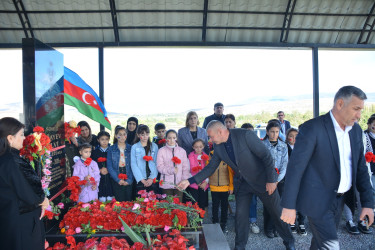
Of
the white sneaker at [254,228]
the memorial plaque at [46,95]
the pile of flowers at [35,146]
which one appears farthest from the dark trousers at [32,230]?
the white sneaker at [254,228]

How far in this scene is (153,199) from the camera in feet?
12.4

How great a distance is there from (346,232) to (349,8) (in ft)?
18.5

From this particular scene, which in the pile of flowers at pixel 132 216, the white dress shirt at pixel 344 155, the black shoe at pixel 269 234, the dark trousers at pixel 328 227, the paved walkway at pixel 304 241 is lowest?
the paved walkway at pixel 304 241

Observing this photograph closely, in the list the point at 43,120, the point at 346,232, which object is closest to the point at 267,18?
the point at 346,232

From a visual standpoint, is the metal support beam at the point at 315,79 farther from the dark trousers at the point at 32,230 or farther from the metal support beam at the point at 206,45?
the dark trousers at the point at 32,230

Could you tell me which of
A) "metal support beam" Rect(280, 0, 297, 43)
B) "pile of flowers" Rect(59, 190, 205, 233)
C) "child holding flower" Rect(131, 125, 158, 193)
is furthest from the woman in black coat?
"metal support beam" Rect(280, 0, 297, 43)

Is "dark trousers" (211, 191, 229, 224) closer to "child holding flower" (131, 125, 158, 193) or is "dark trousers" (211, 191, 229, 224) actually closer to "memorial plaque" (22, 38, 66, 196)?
"child holding flower" (131, 125, 158, 193)

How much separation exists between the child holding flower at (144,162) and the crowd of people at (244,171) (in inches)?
0.6

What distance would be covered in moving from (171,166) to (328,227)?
2.68 m

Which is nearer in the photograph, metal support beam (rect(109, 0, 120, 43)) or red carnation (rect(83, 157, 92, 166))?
red carnation (rect(83, 157, 92, 166))

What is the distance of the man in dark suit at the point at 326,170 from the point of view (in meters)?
2.38

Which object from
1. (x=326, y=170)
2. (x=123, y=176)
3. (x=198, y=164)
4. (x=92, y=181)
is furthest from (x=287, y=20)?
(x=92, y=181)

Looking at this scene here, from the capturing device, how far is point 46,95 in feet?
12.3

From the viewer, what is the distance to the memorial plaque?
11.2 feet
